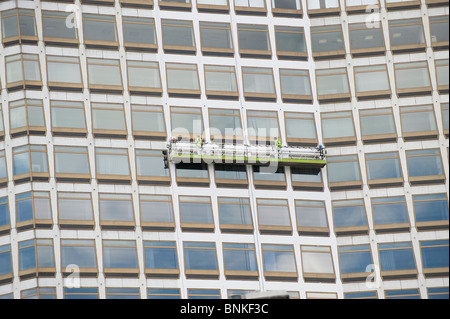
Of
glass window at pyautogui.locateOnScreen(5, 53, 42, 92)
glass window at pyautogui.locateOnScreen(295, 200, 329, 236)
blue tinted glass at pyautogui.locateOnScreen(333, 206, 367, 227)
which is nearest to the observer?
glass window at pyautogui.locateOnScreen(5, 53, 42, 92)

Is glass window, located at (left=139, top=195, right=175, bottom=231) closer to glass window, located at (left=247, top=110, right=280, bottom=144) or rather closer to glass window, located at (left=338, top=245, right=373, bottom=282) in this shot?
glass window, located at (left=247, top=110, right=280, bottom=144)

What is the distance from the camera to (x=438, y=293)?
3159 inches

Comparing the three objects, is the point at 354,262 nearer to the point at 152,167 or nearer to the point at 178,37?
the point at 152,167

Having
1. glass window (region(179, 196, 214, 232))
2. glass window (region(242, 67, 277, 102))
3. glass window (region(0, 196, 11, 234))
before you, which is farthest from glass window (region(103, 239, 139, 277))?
glass window (region(242, 67, 277, 102))

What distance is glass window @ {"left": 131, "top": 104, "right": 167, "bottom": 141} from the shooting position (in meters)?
81.6

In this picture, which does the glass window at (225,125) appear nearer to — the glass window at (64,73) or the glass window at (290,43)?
the glass window at (290,43)

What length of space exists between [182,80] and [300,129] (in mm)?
10161

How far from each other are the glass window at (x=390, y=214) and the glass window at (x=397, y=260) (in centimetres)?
133

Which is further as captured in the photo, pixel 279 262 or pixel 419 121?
pixel 419 121

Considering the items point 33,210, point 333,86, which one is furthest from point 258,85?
point 33,210

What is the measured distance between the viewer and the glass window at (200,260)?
78562 mm

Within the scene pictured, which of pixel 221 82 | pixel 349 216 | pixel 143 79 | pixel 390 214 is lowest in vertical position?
pixel 390 214

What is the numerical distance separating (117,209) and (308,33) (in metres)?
21.5

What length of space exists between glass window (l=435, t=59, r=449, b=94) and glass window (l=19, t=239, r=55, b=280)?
33284 mm
